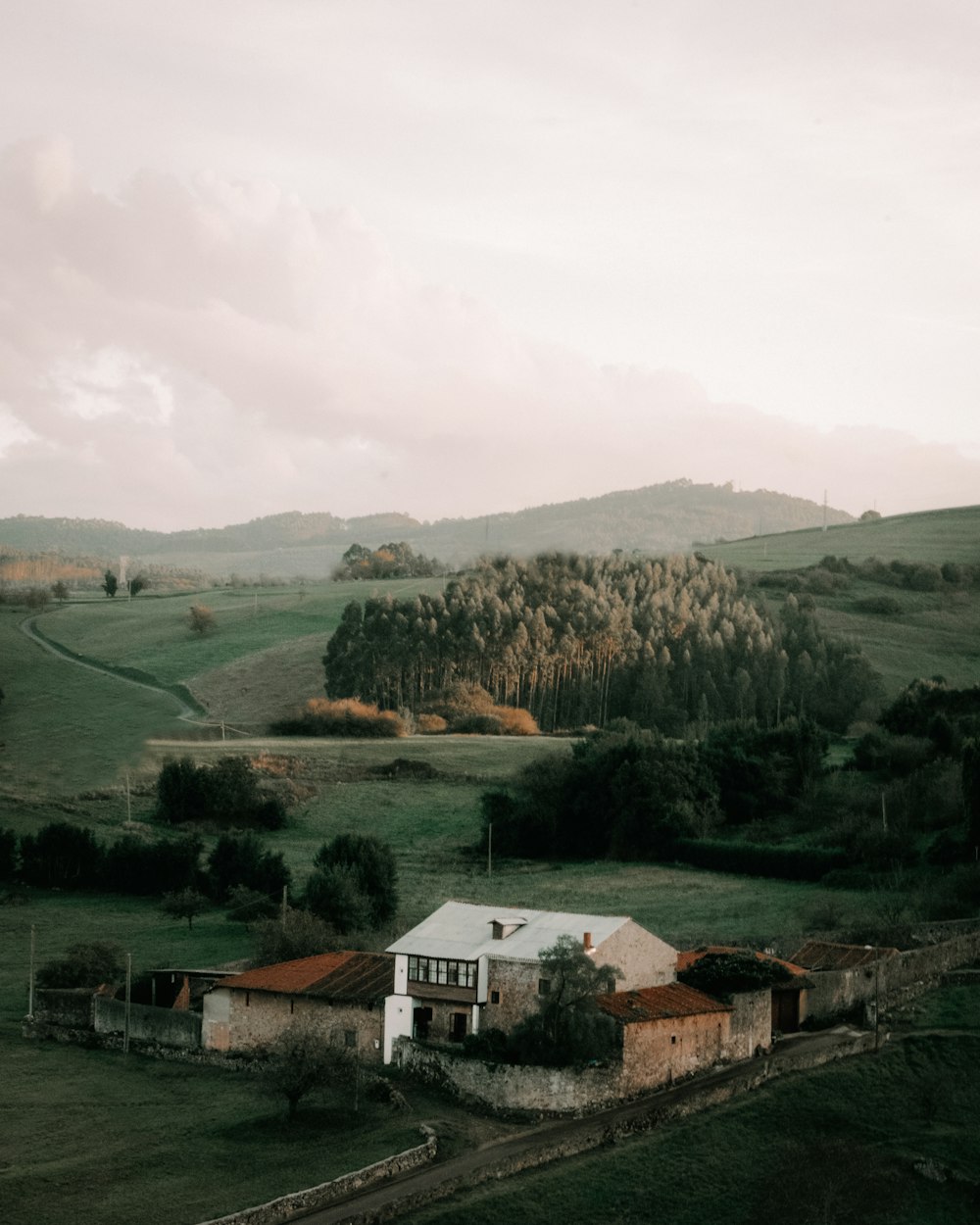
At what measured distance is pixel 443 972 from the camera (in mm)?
39938

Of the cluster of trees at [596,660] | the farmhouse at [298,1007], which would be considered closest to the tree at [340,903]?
the farmhouse at [298,1007]

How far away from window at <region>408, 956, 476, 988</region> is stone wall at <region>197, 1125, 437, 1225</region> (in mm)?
6898

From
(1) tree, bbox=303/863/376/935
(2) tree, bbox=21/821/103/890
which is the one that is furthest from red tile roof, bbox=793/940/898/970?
(2) tree, bbox=21/821/103/890

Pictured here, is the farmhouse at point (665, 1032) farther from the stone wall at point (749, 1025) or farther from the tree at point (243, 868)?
the tree at point (243, 868)

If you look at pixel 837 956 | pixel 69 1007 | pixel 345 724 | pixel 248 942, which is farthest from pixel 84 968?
pixel 345 724

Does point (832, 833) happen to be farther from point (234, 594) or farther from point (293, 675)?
point (234, 594)

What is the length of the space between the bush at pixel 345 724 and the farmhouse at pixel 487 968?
51.5 metres

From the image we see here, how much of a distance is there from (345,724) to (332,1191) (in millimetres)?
64303

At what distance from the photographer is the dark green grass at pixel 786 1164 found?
3138 centimetres

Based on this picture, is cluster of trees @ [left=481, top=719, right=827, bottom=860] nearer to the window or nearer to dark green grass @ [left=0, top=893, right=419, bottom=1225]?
the window

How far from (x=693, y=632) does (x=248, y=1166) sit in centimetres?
8387

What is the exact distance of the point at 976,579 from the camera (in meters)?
137

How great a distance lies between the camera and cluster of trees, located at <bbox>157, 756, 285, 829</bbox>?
70750mm

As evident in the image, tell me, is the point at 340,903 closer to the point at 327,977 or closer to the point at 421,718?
the point at 327,977
